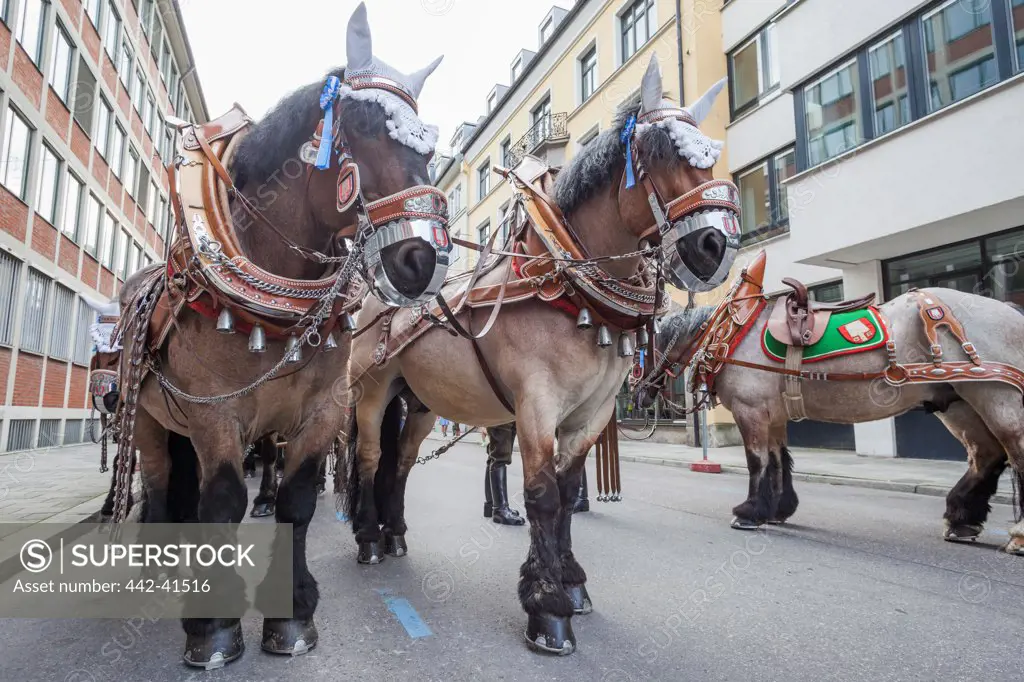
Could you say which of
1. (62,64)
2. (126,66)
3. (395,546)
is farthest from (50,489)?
(126,66)

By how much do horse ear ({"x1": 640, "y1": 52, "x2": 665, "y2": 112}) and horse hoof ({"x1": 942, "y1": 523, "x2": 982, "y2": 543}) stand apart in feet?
13.8

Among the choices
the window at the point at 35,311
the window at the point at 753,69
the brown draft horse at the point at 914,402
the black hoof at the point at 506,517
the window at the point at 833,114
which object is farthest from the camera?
the window at the point at 753,69

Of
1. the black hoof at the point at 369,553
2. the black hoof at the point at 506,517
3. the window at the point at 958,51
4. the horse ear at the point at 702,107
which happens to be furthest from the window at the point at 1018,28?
the black hoof at the point at 369,553

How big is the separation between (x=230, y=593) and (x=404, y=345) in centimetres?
180

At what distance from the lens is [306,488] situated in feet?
9.50

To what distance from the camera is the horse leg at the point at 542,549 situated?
9.12ft

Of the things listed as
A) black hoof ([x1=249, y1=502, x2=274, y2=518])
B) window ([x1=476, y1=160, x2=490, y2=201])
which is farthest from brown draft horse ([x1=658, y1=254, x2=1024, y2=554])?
window ([x1=476, y1=160, x2=490, y2=201])

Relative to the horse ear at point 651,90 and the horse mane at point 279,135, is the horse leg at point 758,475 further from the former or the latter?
the horse mane at point 279,135

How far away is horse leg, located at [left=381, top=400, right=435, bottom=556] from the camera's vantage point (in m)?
4.61

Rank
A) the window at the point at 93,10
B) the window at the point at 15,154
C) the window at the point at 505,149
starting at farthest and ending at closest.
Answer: the window at the point at 505,149 < the window at the point at 93,10 < the window at the point at 15,154

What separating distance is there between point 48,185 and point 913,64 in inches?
764

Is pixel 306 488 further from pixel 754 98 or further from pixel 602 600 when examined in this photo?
pixel 754 98

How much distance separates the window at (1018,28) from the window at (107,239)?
904 inches

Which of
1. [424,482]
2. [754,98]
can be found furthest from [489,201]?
[424,482]
